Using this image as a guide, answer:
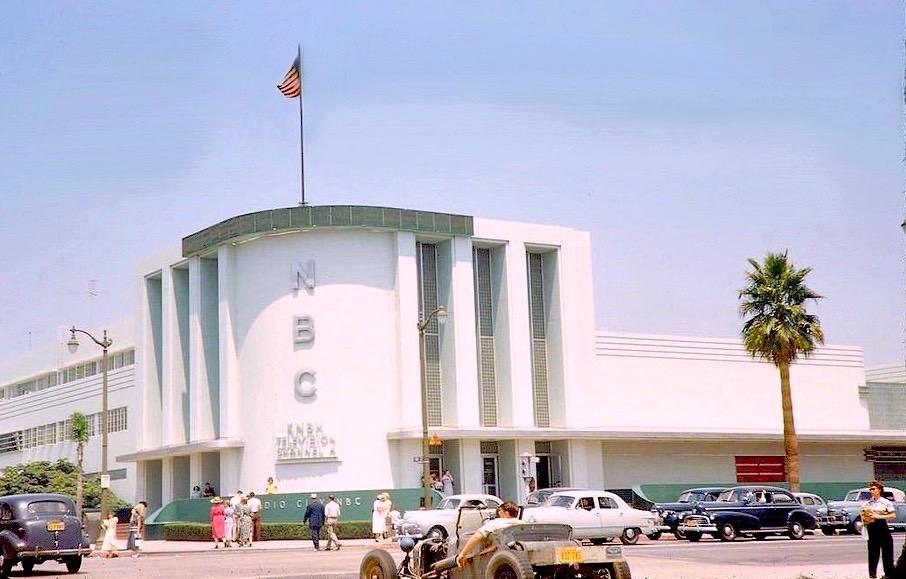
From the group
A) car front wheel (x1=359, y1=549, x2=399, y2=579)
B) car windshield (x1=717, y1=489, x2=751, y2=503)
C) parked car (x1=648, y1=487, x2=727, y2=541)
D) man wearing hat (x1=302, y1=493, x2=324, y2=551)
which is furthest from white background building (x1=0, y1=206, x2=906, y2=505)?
car front wheel (x1=359, y1=549, x2=399, y2=579)

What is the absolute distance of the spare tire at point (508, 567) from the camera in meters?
14.0

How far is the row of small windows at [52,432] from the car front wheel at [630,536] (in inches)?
1568

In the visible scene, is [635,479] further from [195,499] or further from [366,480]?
[195,499]

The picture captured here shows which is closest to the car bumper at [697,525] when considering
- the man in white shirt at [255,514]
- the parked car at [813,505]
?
the parked car at [813,505]

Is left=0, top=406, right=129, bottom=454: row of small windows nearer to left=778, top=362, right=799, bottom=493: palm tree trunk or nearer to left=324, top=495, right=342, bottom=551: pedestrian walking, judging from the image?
left=324, top=495, right=342, bottom=551: pedestrian walking

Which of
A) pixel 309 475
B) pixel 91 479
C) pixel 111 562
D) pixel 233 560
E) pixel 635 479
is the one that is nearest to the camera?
pixel 233 560

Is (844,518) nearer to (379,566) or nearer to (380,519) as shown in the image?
(380,519)

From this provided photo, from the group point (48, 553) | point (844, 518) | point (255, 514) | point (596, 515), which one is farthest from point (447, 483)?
point (48, 553)

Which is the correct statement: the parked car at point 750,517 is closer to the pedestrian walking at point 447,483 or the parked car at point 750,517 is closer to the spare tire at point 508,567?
the pedestrian walking at point 447,483

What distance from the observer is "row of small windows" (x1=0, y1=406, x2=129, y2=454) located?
6712cm

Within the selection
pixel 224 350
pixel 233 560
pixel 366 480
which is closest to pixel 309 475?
pixel 366 480

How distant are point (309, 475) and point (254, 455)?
2.91m

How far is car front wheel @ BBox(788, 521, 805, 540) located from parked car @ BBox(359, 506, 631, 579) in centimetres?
2199

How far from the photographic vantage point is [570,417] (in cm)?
5269
